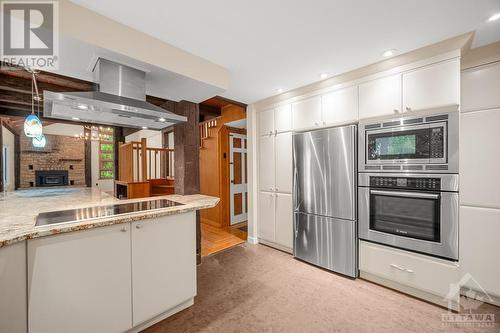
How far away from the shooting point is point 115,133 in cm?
621

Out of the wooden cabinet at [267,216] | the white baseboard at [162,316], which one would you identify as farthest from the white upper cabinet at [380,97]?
the white baseboard at [162,316]

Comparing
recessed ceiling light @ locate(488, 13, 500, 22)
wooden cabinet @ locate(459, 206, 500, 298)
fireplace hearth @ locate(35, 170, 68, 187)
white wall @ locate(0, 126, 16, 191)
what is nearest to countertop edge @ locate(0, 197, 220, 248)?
wooden cabinet @ locate(459, 206, 500, 298)

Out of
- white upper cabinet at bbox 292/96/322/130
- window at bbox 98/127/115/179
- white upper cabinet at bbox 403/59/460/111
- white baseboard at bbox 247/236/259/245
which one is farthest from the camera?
window at bbox 98/127/115/179

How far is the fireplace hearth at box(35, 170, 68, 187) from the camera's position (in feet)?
22.2

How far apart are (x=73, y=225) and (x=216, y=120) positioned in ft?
12.3

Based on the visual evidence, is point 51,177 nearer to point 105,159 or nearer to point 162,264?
point 105,159

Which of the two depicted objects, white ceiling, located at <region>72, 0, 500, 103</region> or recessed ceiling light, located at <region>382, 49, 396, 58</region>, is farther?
recessed ceiling light, located at <region>382, 49, 396, 58</region>

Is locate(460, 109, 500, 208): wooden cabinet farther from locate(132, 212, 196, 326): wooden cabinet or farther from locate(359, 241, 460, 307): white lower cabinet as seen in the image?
locate(132, 212, 196, 326): wooden cabinet

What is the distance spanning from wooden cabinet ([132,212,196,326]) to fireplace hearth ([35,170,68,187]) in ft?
26.6

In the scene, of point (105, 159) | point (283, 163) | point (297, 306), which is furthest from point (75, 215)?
point (105, 159)

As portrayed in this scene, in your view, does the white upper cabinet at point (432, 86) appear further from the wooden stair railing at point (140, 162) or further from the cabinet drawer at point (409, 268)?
the wooden stair railing at point (140, 162)

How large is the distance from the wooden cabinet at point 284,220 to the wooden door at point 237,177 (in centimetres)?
178

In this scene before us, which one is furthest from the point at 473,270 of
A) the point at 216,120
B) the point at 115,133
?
the point at 115,133

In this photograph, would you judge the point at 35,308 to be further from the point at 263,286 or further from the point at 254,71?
the point at 254,71
